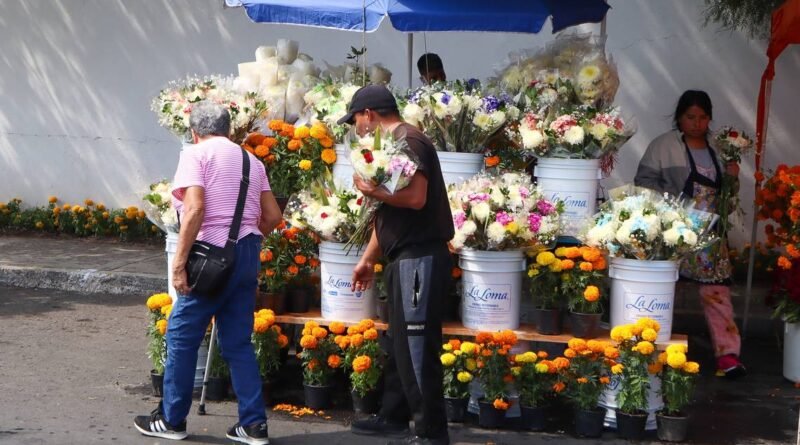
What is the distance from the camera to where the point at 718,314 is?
700cm

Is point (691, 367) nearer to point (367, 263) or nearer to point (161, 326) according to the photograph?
point (367, 263)

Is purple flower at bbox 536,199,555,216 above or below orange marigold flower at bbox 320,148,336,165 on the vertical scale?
below

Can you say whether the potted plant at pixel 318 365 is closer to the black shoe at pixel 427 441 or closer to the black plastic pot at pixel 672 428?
the black shoe at pixel 427 441

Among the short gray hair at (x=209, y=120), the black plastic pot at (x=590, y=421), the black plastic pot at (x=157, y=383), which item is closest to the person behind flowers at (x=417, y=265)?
the short gray hair at (x=209, y=120)

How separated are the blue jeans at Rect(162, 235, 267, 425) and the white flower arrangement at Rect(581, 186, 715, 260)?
6.04 ft

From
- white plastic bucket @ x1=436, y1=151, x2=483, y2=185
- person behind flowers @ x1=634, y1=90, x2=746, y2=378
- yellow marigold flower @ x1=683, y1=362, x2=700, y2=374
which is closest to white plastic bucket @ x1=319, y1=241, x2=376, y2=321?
white plastic bucket @ x1=436, y1=151, x2=483, y2=185

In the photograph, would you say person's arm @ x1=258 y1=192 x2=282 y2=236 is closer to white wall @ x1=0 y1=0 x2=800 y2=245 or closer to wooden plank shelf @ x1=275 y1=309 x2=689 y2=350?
wooden plank shelf @ x1=275 y1=309 x2=689 y2=350

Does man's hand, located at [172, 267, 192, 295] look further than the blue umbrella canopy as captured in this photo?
No

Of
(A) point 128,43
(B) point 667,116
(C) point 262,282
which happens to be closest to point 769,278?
(B) point 667,116

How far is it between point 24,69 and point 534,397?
7.34 meters

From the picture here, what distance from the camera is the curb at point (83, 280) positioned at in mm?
9062

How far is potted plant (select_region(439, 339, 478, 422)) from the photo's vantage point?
568 cm

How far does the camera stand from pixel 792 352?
6906 millimetres

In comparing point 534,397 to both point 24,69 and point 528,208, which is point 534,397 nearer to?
point 528,208
